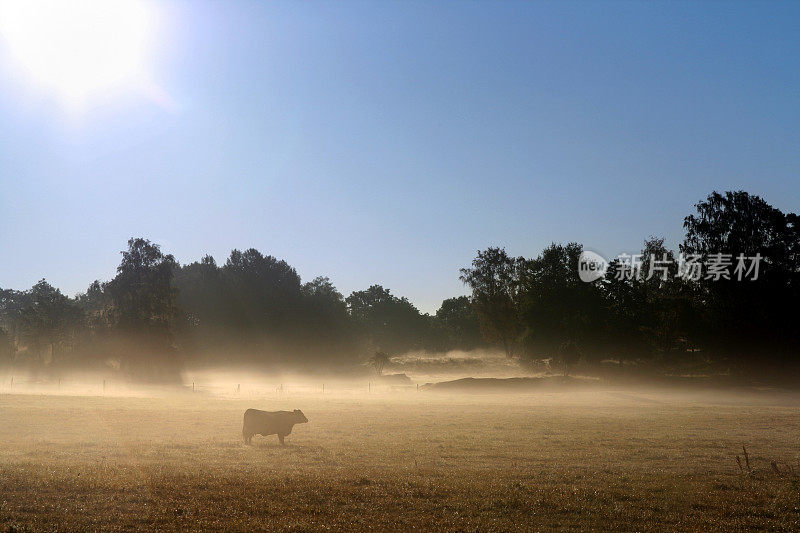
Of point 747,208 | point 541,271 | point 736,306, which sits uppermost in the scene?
point 747,208

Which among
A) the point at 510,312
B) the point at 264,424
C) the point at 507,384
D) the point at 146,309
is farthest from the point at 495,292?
the point at 264,424

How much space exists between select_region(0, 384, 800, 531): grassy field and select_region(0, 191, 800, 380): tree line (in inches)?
1589

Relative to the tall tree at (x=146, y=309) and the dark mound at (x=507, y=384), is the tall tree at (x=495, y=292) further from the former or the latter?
the tall tree at (x=146, y=309)

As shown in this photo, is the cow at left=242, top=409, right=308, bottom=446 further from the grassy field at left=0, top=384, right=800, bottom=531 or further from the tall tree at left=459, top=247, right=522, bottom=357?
the tall tree at left=459, top=247, right=522, bottom=357

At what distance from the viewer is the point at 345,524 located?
13.2 m

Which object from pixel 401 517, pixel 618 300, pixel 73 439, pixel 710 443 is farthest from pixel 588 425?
pixel 618 300

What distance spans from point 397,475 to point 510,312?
88294 millimetres

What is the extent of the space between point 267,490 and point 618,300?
83605 mm

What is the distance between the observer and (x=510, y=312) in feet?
342

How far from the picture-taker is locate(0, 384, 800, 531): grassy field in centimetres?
1366

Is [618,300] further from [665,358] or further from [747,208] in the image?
[747,208]

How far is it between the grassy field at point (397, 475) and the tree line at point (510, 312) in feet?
132

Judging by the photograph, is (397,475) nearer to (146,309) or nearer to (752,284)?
(752,284)

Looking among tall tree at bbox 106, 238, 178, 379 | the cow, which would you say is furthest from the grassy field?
tall tree at bbox 106, 238, 178, 379
